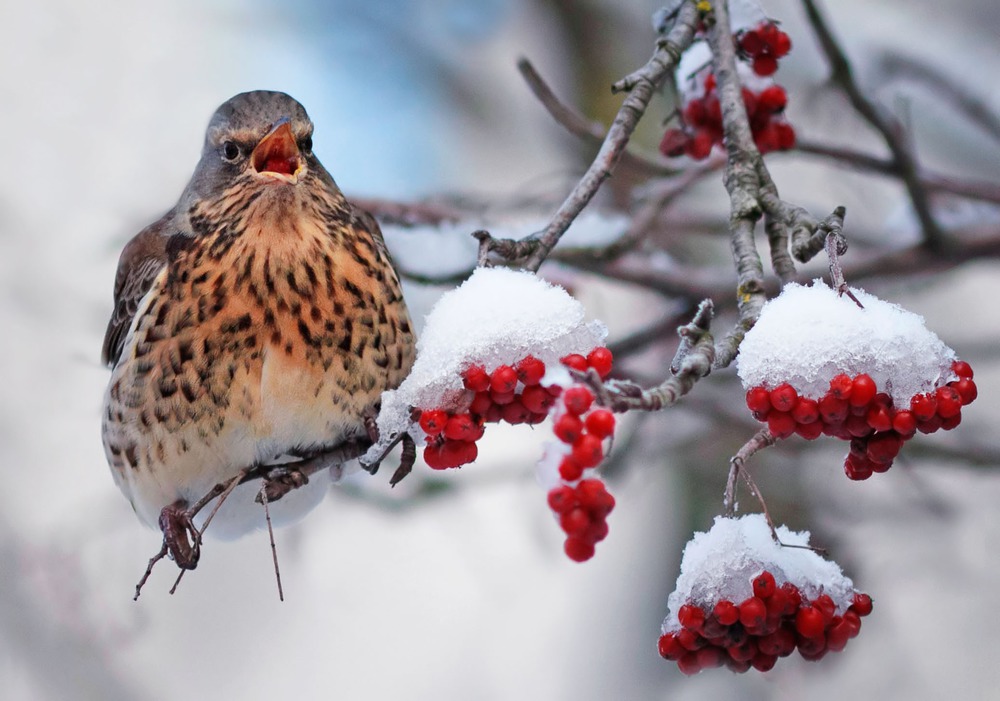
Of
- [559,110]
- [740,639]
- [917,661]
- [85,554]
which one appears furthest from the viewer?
[917,661]

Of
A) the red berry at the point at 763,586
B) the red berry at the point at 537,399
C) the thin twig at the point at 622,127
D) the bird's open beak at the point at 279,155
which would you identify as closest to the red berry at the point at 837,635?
the red berry at the point at 763,586

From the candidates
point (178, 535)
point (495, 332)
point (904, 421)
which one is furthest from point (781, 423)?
point (178, 535)

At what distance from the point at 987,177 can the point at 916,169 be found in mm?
1441

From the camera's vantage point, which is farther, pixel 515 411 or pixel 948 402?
pixel 515 411

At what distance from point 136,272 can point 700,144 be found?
1152 millimetres

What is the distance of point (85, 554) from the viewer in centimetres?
397

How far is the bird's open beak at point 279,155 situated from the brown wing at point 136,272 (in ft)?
0.91

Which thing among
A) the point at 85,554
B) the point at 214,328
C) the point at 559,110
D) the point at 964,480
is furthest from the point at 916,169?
the point at 85,554

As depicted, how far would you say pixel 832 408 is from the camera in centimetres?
114

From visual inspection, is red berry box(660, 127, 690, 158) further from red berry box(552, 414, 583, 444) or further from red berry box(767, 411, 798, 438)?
red berry box(552, 414, 583, 444)

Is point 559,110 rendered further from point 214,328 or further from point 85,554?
point 85,554

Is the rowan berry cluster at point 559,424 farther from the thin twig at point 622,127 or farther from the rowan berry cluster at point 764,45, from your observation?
the rowan berry cluster at point 764,45

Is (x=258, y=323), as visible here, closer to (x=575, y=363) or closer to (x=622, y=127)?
(x=622, y=127)

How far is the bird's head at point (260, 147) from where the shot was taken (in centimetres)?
196
